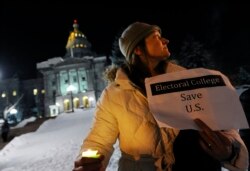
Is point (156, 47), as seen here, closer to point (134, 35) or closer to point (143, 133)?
point (134, 35)

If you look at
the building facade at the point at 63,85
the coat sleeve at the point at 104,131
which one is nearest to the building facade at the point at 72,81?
the building facade at the point at 63,85

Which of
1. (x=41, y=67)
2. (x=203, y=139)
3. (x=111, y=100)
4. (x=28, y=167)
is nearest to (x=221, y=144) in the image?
(x=203, y=139)

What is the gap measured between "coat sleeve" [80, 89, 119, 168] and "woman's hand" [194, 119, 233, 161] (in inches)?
28.4

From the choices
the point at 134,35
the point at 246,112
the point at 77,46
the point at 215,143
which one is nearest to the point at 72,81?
the point at 77,46

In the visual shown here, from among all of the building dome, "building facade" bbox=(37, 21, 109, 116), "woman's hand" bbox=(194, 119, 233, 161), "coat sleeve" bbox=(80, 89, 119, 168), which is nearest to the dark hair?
"coat sleeve" bbox=(80, 89, 119, 168)

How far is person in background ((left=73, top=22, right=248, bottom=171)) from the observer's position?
206 centimetres

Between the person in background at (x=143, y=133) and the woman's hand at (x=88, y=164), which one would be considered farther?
the person in background at (x=143, y=133)

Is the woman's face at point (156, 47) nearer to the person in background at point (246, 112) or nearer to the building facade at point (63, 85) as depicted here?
the person in background at point (246, 112)

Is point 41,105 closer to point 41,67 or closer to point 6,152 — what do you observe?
point 41,67

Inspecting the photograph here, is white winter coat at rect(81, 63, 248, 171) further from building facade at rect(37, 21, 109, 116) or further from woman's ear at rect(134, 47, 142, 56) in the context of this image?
building facade at rect(37, 21, 109, 116)

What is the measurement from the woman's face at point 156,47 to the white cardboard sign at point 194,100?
0.45 m

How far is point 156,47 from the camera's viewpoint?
2693 mm

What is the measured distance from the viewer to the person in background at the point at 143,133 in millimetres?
2061

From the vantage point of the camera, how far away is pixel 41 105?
8275 cm
